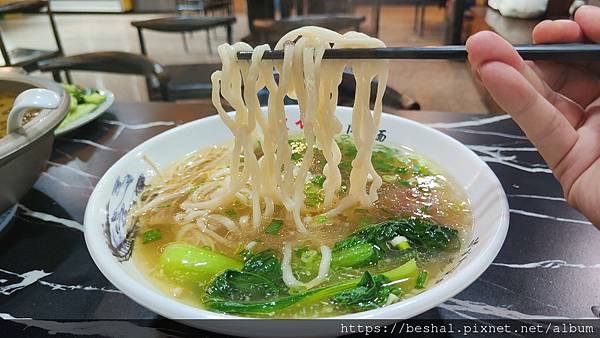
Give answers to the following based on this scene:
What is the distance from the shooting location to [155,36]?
24.3 ft

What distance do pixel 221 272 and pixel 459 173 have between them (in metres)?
0.66

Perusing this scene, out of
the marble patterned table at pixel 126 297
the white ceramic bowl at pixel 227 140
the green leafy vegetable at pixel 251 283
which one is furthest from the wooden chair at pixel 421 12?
the green leafy vegetable at pixel 251 283

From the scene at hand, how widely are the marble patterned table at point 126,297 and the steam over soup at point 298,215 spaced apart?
0.12 metres

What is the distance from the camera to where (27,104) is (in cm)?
96

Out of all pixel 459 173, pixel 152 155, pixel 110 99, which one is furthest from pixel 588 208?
pixel 110 99

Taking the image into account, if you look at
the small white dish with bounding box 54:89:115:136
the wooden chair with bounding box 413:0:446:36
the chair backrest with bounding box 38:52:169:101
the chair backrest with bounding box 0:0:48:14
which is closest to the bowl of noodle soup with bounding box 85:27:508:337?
the small white dish with bounding box 54:89:115:136

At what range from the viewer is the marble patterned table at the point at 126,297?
2.85ft

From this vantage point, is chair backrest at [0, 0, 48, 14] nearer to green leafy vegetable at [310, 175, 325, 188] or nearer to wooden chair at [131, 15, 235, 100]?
wooden chair at [131, 15, 235, 100]

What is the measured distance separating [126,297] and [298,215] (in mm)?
424

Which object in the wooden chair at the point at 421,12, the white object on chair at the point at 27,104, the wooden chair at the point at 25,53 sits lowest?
the wooden chair at the point at 421,12

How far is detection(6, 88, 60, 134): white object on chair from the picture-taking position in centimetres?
96

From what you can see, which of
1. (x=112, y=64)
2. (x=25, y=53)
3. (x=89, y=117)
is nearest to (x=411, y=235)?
(x=89, y=117)

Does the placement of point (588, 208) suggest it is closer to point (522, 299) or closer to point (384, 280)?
point (522, 299)

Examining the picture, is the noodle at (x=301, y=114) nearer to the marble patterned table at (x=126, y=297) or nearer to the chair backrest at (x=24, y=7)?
the marble patterned table at (x=126, y=297)
